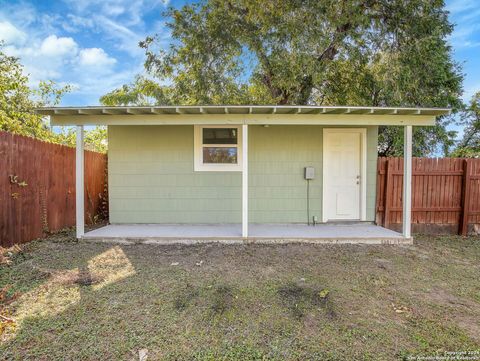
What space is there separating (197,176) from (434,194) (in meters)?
5.21

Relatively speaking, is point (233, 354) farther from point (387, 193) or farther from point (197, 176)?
point (387, 193)

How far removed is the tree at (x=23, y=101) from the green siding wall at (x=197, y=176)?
3391mm

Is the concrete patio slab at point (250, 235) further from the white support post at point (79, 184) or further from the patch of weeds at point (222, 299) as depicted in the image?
the patch of weeds at point (222, 299)

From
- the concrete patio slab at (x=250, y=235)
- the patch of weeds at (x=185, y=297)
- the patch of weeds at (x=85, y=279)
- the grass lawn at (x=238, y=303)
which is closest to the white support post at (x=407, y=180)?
the concrete patio slab at (x=250, y=235)

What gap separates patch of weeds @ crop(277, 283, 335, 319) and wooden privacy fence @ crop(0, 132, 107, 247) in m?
4.51

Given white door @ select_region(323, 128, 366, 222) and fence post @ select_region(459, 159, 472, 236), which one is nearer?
fence post @ select_region(459, 159, 472, 236)

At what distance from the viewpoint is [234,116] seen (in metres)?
5.15

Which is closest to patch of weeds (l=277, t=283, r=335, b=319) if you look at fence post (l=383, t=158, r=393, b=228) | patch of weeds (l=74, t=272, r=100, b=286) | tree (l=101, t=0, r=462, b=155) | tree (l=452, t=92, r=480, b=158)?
patch of weeds (l=74, t=272, r=100, b=286)

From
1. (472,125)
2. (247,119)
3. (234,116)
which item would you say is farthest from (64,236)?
(472,125)

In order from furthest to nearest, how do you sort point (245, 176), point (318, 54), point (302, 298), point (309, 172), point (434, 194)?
1. point (318, 54)
2. point (434, 194)
3. point (309, 172)
4. point (245, 176)
5. point (302, 298)

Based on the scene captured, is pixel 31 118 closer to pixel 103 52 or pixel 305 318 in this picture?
pixel 103 52

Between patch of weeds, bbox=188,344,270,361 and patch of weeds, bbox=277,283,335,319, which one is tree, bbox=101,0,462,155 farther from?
patch of weeds, bbox=188,344,270,361

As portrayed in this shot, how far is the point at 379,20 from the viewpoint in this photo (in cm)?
833

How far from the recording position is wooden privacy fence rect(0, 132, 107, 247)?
4.55m
